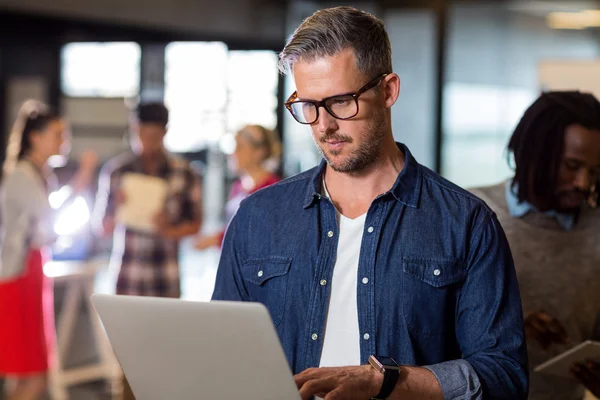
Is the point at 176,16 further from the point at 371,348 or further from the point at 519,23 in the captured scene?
the point at 371,348

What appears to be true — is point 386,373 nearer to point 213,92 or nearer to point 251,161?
point 251,161

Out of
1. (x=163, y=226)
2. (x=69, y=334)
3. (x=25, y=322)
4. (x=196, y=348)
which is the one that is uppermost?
(x=196, y=348)

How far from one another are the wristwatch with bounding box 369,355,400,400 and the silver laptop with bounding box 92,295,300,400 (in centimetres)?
24

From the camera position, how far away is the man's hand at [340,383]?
4.52ft

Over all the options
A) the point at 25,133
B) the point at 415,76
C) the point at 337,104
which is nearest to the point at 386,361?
the point at 337,104

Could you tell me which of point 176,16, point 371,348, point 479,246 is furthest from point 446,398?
point 176,16

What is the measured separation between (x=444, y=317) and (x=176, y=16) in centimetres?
729

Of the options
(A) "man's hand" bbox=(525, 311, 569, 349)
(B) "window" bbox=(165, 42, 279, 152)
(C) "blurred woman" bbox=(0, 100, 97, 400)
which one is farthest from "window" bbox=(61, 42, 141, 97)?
(A) "man's hand" bbox=(525, 311, 569, 349)

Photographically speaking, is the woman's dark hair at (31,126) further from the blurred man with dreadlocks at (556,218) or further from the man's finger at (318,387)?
the man's finger at (318,387)

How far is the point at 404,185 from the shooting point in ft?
5.63

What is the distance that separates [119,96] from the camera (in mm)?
7840

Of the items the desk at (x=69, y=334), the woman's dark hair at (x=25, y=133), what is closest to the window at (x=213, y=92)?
the desk at (x=69, y=334)

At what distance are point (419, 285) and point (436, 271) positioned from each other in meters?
0.04

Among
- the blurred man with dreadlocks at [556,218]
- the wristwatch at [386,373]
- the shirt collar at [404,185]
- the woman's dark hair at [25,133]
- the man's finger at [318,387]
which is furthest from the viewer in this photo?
the woman's dark hair at [25,133]
